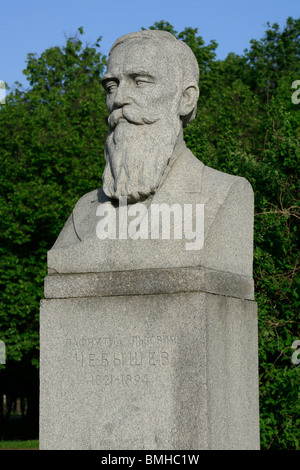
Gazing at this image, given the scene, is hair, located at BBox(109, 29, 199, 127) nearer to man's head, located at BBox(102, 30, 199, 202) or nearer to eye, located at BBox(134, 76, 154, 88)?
man's head, located at BBox(102, 30, 199, 202)

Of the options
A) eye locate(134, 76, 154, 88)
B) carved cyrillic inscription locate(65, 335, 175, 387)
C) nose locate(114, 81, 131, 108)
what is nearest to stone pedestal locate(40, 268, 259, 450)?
carved cyrillic inscription locate(65, 335, 175, 387)

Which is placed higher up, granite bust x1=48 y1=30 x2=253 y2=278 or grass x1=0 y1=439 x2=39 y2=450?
granite bust x1=48 y1=30 x2=253 y2=278

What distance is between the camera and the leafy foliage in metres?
10.5

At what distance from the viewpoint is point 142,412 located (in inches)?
234

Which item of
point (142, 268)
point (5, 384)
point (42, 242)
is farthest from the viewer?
point (5, 384)

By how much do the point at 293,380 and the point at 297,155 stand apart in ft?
→ 10.2

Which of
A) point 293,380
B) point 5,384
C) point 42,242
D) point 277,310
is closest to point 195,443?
point 293,380

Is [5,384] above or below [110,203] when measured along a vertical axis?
below

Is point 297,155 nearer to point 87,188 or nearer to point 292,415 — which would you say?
point 292,415

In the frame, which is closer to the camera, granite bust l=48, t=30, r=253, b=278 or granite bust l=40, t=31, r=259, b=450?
granite bust l=40, t=31, r=259, b=450

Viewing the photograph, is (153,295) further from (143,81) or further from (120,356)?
(143,81)

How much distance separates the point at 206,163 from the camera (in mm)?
11570

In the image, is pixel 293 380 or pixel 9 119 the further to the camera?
pixel 9 119

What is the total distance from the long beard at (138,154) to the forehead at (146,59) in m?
0.34
